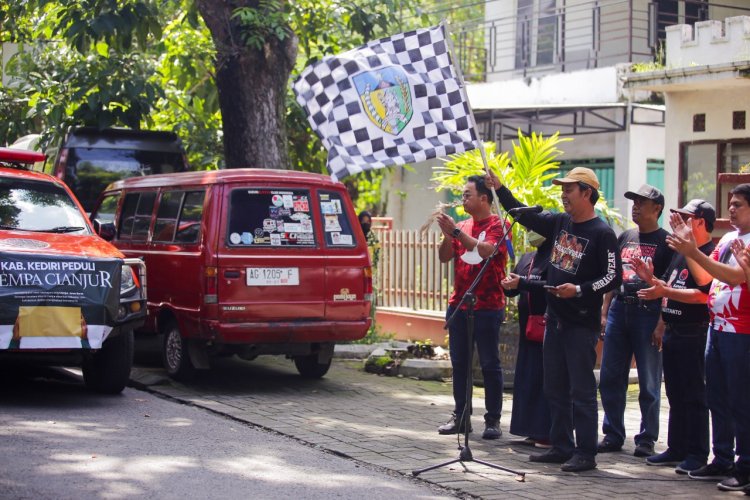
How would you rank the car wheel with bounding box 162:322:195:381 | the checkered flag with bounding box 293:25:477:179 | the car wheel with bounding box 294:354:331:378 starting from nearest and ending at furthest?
the checkered flag with bounding box 293:25:477:179
the car wheel with bounding box 162:322:195:381
the car wheel with bounding box 294:354:331:378

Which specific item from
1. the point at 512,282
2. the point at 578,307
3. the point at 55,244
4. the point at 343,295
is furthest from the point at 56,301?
the point at 578,307

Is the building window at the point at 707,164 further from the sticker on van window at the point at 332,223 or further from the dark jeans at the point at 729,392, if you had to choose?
the dark jeans at the point at 729,392

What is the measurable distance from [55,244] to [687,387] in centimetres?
538

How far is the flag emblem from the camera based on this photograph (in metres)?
8.38

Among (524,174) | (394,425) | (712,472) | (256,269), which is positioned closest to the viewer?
(712,472)

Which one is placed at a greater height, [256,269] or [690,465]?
[256,269]

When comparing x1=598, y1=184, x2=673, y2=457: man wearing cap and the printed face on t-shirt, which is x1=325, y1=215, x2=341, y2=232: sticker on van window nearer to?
x1=598, y1=184, x2=673, y2=457: man wearing cap

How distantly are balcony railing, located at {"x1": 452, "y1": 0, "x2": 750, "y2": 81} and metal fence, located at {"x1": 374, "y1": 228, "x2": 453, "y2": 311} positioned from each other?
526 centimetres

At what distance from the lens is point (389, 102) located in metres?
8.39

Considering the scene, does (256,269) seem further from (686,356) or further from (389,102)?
(686,356)

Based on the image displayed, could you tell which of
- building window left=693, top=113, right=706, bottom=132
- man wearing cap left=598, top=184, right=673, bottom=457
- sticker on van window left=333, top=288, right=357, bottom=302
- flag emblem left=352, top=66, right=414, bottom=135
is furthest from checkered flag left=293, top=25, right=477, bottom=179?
building window left=693, top=113, right=706, bottom=132

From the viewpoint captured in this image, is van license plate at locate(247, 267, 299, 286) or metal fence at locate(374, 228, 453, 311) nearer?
van license plate at locate(247, 267, 299, 286)

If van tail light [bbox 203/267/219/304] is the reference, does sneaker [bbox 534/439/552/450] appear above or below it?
below

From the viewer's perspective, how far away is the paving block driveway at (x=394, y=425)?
6.98 m
